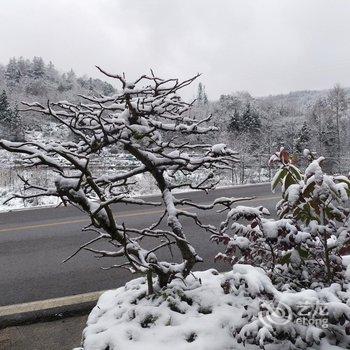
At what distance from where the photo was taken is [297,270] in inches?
105

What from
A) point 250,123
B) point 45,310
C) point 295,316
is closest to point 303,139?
point 250,123

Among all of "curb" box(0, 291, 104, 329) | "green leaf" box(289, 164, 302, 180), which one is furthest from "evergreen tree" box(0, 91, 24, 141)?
"green leaf" box(289, 164, 302, 180)

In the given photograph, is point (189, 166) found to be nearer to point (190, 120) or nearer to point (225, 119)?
point (190, 120)

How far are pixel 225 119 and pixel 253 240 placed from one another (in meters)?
36.5

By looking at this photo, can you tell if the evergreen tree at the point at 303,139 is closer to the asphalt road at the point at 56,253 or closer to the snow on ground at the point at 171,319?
the asphalt road at the point at 56,253

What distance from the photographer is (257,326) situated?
1.96m

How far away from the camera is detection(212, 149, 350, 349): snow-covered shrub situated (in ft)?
6.21

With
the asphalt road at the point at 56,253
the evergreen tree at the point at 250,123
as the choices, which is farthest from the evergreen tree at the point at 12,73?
the asphalt road at the point at 56,253

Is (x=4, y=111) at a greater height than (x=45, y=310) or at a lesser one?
greater

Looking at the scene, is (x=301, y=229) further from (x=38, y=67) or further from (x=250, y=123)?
(x=38, y=67)

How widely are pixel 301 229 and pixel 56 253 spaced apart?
16.9 feet

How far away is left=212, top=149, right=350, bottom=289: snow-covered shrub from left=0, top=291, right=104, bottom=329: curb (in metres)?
2.06

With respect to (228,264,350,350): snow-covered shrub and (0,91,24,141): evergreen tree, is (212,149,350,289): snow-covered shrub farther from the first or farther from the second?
(0,91,24,141): evergreen tree

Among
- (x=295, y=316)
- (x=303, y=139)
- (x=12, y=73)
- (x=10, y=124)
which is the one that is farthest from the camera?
(x=12, y=73)
